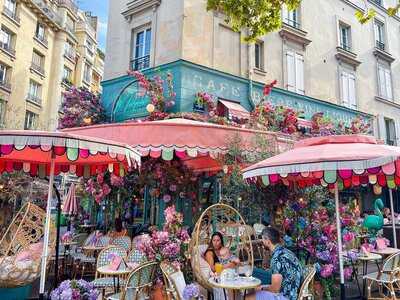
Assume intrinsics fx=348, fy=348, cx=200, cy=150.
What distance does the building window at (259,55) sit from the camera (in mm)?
15508

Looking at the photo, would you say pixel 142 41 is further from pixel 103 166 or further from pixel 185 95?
pixel 103 166

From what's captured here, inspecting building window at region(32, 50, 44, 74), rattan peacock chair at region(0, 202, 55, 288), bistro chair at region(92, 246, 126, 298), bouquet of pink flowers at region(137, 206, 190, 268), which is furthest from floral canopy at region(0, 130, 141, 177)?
building window at region(32, 50, 44, 74)

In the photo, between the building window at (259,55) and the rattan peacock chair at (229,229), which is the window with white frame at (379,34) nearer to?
the building window at (259,55)

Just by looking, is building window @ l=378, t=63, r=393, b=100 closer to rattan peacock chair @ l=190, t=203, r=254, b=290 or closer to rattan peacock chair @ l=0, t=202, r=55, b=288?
rattan peacock chair @ l=190, t=203, r=254, b=290

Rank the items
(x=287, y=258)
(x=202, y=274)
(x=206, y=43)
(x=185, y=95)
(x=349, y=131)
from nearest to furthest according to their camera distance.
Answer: (x=287, y=258) < (x=202, y=274) < (x=185, y=95) < (x=206, y=43) < (x=349, y=131)

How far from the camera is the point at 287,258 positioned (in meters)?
4.73

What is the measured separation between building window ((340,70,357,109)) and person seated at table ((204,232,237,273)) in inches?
590

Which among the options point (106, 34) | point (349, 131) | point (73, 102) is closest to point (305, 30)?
point (349, 131)

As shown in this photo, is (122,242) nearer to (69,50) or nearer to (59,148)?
(59,148)

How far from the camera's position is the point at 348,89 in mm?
19047

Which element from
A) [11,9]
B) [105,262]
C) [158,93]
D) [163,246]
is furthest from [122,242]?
[11,9]

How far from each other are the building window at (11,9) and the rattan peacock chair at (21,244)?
82.0 ft

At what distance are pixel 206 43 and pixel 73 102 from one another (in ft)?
19.2

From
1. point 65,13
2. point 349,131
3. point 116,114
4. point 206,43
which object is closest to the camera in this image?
point 206,43
